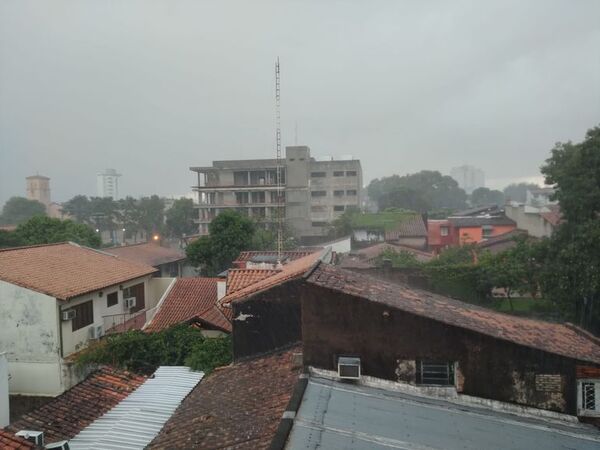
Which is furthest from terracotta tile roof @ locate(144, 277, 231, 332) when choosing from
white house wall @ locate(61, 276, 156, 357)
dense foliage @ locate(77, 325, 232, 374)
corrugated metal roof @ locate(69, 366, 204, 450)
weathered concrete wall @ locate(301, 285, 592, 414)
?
weathered concrete wall @ locate(301, 285, 592, 414)

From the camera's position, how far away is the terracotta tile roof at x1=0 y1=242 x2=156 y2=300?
1880 cm

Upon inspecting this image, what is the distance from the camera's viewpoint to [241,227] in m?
35.9

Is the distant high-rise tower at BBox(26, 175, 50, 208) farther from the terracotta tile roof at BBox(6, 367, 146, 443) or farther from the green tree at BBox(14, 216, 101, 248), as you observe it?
the terracotta tile roof at BBox(6, 367, 146, 443)

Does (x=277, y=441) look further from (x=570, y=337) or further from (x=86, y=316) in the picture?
(x=86, y=316)

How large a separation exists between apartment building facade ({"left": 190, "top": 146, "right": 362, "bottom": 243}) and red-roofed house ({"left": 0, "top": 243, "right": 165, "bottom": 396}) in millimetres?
35164

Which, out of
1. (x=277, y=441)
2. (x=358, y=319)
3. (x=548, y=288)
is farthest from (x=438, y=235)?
(x=277, y=441)

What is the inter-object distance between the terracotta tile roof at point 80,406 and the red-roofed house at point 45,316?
14.1 ft

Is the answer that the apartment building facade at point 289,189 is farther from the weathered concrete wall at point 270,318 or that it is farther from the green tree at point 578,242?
the weathered concrete wall at point 270,318

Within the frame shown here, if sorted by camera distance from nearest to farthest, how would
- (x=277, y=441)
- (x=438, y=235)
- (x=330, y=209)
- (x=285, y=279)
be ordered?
1. (x=277, y=441)
2. (x=285, y=279)
3. (x=438, y=235)
4. (x=330, y=209)

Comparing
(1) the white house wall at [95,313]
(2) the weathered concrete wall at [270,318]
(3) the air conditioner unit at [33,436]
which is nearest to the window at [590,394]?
(2) the weathered concrete wall at [270,318]

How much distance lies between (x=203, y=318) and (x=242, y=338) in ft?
24.9

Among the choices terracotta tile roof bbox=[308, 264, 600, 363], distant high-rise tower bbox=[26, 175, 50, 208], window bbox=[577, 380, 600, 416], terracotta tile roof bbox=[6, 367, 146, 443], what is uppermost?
distant high-rise tower bbox=[26, 175, 50, 208]

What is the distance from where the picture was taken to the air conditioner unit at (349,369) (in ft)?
29.2

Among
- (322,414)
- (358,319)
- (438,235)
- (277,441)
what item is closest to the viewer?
(277,441)
